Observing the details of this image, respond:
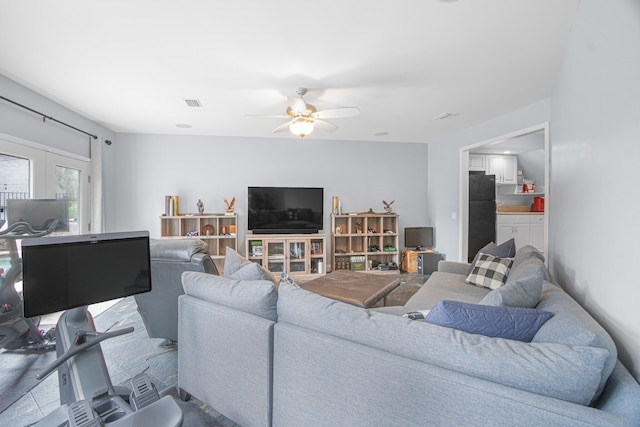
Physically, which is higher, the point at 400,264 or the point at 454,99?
the point at 454,99

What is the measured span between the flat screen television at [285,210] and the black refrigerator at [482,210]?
3018 mm

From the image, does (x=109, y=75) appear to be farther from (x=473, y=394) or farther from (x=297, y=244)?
(x=473, y=394)

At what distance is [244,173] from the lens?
16.5 ft

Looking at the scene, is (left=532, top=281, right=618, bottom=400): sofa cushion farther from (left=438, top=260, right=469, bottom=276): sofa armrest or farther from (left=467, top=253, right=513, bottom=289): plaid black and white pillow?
(left=438, top=260, right=469, bottom=276): sofa armrest

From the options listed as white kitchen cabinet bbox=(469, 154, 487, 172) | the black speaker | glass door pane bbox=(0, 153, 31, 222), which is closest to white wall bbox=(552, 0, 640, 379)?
the black speaker

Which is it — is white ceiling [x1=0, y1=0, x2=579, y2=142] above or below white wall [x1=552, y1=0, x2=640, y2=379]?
above

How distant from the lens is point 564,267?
7.14 ft

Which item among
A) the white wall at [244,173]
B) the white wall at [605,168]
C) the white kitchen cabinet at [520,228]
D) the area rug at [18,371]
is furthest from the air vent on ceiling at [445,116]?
the area rug at [18,371]

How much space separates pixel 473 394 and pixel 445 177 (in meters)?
4.66

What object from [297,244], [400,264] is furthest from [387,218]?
[297,244]

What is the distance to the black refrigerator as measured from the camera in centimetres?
533

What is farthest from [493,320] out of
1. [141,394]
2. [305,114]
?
[305,114]

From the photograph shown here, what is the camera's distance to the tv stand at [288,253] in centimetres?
466

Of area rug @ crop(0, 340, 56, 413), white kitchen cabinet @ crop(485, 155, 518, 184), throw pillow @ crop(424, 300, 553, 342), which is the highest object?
white kitchen cabinet @ crop(485, 155, 518, 184)
